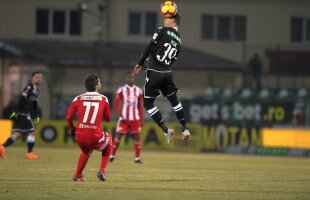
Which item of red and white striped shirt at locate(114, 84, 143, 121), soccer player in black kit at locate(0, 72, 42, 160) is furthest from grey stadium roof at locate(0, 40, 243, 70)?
soccer player in black kit at locate(0, 72, 42, 160)

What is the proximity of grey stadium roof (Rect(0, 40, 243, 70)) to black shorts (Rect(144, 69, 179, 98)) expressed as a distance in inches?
1070

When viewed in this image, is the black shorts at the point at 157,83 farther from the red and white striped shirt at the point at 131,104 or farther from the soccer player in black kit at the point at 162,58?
the red and white striped shirt at the point at 131,104

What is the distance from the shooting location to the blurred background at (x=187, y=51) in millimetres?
42438

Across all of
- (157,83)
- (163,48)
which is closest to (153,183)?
(157,83)

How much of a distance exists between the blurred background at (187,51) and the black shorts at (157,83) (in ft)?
70.0

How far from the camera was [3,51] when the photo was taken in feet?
149

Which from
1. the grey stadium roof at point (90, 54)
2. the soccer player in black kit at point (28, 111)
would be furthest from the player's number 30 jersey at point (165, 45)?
the grey stadium roof at point (90, 54)

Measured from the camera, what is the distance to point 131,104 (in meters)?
25.5

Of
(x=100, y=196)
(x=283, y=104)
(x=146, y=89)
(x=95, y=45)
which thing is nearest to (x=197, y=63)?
(x=95, y=45)

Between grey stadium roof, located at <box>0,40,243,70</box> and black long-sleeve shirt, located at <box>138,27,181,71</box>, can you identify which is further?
grey stadium roof, located at <box>0,40,243,70</box>

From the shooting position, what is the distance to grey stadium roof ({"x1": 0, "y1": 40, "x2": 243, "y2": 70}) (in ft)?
151

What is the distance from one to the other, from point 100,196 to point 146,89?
15.8 feet

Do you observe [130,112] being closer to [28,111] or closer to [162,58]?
[28,111]

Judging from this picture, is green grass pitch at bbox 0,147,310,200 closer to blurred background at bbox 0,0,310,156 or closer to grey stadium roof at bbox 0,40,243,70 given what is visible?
blurred background at bbox 0,0,310,156
